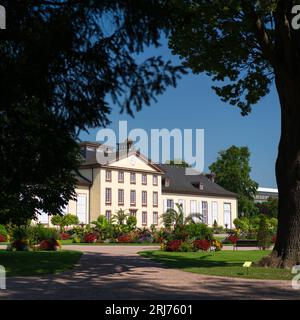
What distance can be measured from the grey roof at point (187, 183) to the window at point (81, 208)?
1246 cm

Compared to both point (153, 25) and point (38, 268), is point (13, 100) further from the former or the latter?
point (38, 268)

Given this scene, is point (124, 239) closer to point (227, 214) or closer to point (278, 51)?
point (278, 51)

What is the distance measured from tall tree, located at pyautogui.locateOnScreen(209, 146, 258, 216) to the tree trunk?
218 ft

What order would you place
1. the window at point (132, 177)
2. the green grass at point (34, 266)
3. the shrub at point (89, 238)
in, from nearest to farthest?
the green grass at point (34, 266), the shrub at point (89, 238), the window at point (132, 177)

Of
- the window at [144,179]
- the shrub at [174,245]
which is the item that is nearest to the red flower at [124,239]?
the shrub at [174,245]

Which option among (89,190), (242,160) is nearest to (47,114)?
(89,190)

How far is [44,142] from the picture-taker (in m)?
11.0

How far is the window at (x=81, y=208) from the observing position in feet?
188

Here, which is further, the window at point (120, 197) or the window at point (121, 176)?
the window at point (121, 176)

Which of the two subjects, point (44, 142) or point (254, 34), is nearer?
point (44, 142)

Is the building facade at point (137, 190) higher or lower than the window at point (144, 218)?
higher

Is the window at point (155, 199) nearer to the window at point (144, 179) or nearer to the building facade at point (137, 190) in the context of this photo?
the building facade at point (137, 190)

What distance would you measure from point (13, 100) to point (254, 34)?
959 centimetres

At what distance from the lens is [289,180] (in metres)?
16.0
